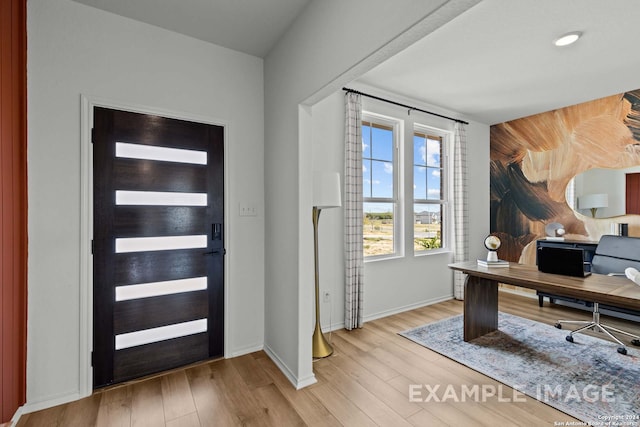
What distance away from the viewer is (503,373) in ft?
7.56

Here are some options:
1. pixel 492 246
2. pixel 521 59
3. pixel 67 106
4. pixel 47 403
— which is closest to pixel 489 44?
pixel 521 59

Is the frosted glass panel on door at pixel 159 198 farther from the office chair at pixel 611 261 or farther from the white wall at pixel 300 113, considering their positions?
the office chair at pixel 611 261

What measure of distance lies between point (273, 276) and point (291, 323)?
480mm

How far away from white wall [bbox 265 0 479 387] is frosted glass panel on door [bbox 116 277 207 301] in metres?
0.62

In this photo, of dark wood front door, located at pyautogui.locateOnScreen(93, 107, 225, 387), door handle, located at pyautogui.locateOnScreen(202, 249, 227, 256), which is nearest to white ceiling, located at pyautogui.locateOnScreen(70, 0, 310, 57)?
dark wood front door, located at pyautogui.locateOnScreen(93, 107, 225, 387)

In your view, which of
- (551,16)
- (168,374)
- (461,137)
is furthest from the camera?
(461,137)

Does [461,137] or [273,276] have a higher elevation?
[461,137]

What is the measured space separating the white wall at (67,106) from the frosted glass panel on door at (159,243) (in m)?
0.29

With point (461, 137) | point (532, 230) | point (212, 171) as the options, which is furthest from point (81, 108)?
point (532, 230)

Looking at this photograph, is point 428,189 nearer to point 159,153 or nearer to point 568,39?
point 568,39

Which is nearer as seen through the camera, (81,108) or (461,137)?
(81,108)

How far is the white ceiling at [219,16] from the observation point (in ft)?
6.79

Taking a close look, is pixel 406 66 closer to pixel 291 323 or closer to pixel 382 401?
pixel 291 323

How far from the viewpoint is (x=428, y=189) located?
4.20 meters
